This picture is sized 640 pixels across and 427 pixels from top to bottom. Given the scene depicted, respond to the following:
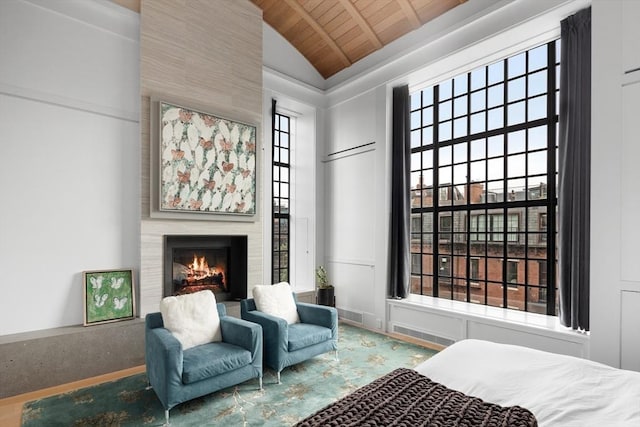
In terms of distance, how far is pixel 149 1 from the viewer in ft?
11.9

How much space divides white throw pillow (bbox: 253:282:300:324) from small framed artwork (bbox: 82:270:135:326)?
52.7 inches

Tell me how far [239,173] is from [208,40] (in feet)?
5.34

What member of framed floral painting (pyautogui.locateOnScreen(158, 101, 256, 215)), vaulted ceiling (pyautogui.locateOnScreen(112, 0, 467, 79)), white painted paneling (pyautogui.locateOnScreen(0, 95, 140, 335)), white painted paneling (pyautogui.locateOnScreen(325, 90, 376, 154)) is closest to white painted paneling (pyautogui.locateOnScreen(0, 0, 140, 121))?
white painted paneling (pyautogui.locateOnScreen(0, 95, 140, 335))

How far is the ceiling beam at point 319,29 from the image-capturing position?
4746mm

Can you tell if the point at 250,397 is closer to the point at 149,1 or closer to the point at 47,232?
the point at 47,232

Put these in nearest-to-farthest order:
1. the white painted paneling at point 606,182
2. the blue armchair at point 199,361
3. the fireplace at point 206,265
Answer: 1. the blue armchair at point 199,361
2. the white painted paneling at point 606,182
3. the fireplace at point 206,265

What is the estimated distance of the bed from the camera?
134cm

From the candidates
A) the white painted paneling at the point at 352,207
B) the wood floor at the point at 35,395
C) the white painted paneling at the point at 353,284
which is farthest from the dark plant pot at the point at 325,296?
the wood floor at the point at 35,395

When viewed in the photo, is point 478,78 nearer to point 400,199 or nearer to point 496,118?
point 496,118

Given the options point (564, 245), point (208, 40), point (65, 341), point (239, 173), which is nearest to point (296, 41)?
point (208, 40)

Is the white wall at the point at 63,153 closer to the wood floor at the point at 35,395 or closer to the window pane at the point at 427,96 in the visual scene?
the wood floor at the point at 35,395

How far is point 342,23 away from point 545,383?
484cm

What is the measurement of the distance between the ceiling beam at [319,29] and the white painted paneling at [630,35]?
3374 mm

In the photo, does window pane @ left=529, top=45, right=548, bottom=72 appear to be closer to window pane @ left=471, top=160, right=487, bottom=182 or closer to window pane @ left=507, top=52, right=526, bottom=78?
window pane @ left=507, top=52, right=526, bottom=78
